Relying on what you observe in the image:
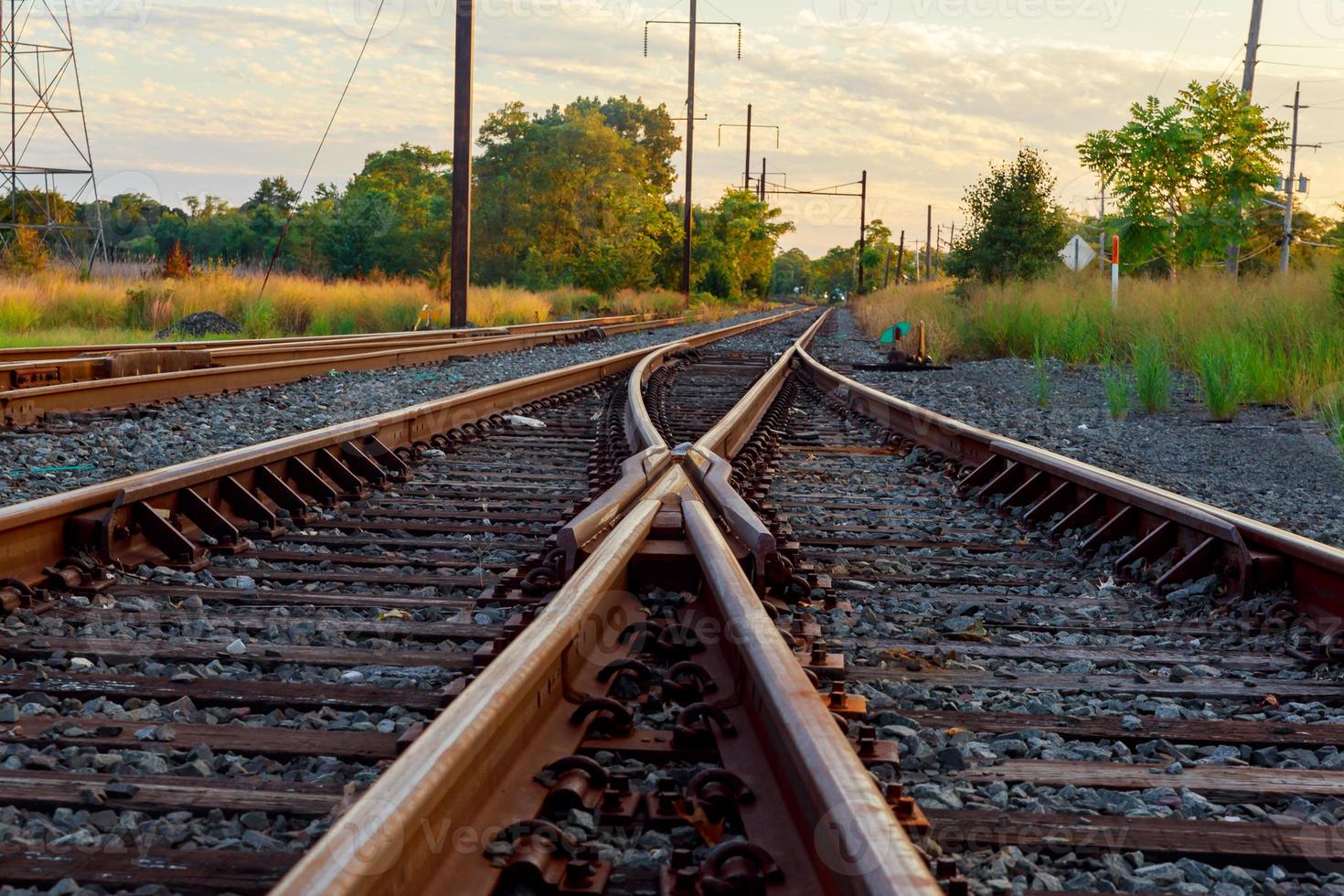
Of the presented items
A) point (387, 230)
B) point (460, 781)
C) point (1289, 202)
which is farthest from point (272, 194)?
point (460, 781)

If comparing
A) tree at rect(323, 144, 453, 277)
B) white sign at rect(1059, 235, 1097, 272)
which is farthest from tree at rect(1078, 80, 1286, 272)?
tree at rect(323, 144, 453, 277)

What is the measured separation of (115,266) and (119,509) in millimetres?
21571

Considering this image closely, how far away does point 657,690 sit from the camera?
8.71 feet

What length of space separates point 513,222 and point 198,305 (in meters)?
37.3

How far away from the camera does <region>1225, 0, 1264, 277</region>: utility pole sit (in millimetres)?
25642

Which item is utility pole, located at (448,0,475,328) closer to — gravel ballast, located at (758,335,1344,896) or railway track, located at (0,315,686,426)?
railway track, located at (0,315,686,426)

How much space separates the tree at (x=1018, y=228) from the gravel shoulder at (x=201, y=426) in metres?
15.5

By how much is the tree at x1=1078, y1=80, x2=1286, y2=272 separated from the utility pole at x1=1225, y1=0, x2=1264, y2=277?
29 centimetres

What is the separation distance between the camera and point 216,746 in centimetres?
241

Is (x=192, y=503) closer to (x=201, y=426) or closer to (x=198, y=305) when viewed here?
(x=201, y=426)

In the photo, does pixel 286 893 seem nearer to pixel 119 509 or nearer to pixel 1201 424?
pixel 119 509

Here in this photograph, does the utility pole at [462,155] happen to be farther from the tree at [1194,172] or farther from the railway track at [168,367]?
the tree at [1194,172]

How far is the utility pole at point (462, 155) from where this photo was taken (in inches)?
772

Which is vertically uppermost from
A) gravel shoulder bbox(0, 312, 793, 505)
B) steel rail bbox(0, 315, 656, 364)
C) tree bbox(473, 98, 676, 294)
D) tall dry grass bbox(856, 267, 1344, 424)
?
tree bbox(473, 98, 676, 294)
